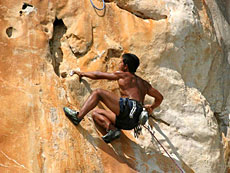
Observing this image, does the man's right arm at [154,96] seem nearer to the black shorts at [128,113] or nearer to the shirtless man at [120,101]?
the shirtless man at [120,101]

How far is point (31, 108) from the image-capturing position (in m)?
7.02

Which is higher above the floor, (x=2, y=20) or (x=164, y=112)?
(x=2, y=20)

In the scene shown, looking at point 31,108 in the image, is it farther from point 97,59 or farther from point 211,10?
point 211,10

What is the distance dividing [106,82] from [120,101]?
0.83 m

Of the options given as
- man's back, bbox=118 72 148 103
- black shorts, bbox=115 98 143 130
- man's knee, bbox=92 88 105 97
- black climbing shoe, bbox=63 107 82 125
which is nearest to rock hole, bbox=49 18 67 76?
man's knee, bbox=92 88 105 97

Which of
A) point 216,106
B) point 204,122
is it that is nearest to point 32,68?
point 204,122

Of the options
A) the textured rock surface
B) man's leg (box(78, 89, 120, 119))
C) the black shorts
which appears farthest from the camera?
the black shorts

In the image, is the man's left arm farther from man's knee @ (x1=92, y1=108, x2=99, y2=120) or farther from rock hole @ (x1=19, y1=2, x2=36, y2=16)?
rock hole @ (x1=19, y1=2, x2=36, y2=16)

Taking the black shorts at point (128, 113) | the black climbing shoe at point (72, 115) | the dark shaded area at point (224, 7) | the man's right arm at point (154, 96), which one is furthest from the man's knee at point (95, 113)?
the dark shaded area at point (224, 7)

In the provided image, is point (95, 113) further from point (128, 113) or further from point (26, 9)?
point (26, 9)

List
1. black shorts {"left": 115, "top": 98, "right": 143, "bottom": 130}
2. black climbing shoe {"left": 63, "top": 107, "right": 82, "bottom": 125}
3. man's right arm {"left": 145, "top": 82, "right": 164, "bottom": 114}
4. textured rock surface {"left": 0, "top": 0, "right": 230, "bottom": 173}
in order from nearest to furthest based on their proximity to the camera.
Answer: textured rock surface {"left": 0, "top": 0, "right": 230, "bottom": 173} → black climbing shoe {"left": 63, "top": 107, "right": 82, "bottom": 125} → black shorts {"left": 115, "top": 98, "right": 143, "bottom": 130} → man's right arm {"left": 145, "top": 82, "right": 164, "bottom": 114}

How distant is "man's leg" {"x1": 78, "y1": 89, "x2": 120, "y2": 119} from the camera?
7254mm

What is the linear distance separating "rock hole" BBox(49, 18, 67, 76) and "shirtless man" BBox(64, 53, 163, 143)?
36cm

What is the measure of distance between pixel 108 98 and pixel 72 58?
3.54ft
